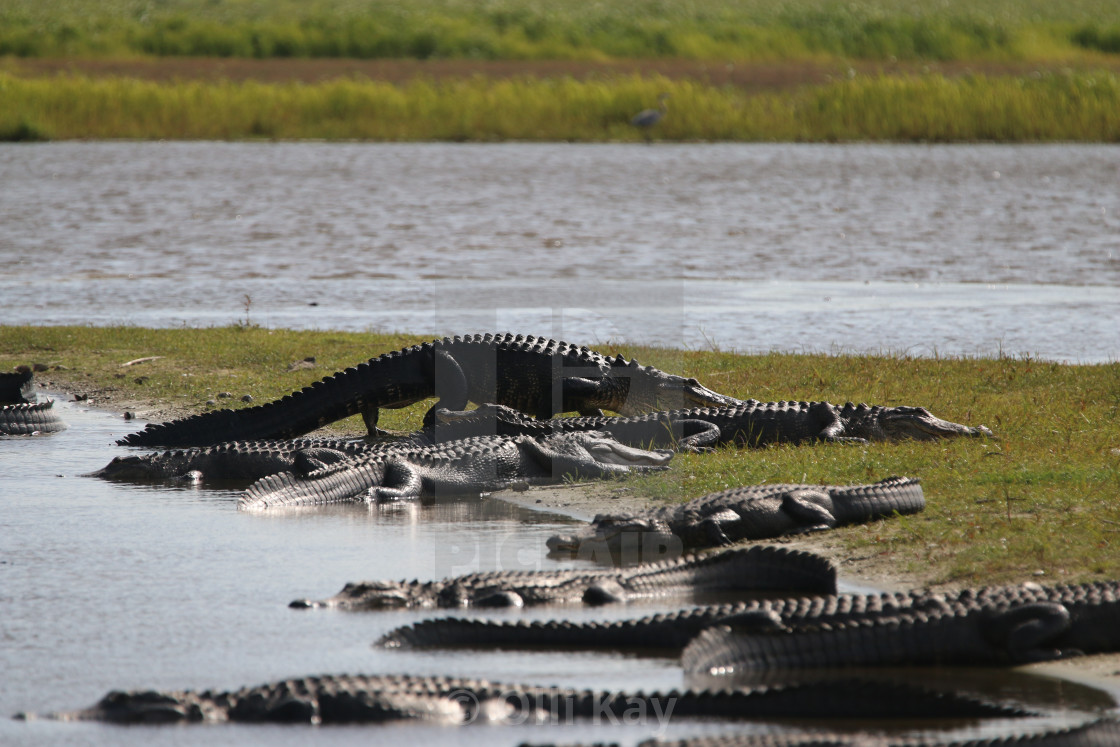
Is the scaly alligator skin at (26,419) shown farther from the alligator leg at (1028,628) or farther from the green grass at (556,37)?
the green grass at (556,37)

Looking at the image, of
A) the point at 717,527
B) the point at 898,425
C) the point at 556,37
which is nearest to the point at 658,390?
the point at 898,425

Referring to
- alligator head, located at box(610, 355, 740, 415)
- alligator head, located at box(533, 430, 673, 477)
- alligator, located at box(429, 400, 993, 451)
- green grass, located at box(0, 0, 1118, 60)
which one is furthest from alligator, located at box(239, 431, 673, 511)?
green grass, located at box(0, 0, 1118, 60)

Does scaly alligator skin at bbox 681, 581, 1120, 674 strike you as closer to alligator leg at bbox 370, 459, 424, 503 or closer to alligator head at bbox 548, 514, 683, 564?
alligator head at bbox 548, 514, 683, 564

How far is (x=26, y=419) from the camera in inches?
302

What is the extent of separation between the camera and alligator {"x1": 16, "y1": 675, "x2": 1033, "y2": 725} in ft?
11.1

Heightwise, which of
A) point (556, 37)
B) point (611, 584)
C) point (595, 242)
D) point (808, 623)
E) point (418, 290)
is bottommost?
point (418, 290)

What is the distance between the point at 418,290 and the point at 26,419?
6486 mm

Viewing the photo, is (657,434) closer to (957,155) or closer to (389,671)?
(389,671)

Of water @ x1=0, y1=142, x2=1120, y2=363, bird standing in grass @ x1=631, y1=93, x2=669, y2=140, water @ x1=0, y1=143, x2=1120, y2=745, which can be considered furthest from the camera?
bird standing in grass @ x1=631, y1=93, x2=669, y2=140

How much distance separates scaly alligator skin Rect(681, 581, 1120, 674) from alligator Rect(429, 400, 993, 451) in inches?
121

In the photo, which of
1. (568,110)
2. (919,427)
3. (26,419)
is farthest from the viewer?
(568,110)

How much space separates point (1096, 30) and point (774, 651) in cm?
4285

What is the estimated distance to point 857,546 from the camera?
5031mm

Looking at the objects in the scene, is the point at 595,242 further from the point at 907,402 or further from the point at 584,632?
the point at 584,632
